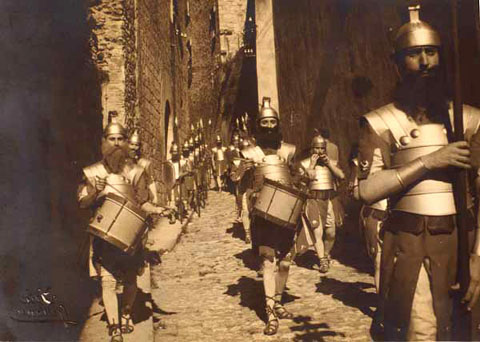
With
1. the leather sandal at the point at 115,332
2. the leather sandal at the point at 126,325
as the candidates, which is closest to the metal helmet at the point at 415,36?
the leather sandal at the point at 115,332

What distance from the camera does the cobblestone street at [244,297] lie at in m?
5.14

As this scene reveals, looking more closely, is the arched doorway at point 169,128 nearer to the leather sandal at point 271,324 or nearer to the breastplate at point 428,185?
the leather sandal at point 271,324

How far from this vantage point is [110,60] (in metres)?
9.88

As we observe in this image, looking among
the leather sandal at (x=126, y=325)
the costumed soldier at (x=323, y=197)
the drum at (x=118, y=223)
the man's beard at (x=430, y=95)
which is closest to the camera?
the man's beard at (x=430, y=95)

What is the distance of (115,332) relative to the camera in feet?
16.0

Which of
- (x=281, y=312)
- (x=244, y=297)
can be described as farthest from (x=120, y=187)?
(x=244, y=297)

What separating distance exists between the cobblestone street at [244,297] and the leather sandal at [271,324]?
0.20ft

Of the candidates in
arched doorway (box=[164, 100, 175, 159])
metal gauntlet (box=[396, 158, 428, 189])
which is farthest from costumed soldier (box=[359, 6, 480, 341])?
arched doorway (box=[164, 100, 175, 159])

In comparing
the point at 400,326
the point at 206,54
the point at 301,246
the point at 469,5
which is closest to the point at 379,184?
the point at 400,326

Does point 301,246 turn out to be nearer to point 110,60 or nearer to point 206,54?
point 110,60

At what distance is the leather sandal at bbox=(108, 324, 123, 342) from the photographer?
484cm

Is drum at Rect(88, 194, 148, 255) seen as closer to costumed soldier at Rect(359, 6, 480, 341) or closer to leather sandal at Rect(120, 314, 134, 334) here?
leather sandal at Rect(120, 314, 134, 334)

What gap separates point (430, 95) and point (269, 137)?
3.21m

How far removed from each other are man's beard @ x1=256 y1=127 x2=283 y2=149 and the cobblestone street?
1885 mm
